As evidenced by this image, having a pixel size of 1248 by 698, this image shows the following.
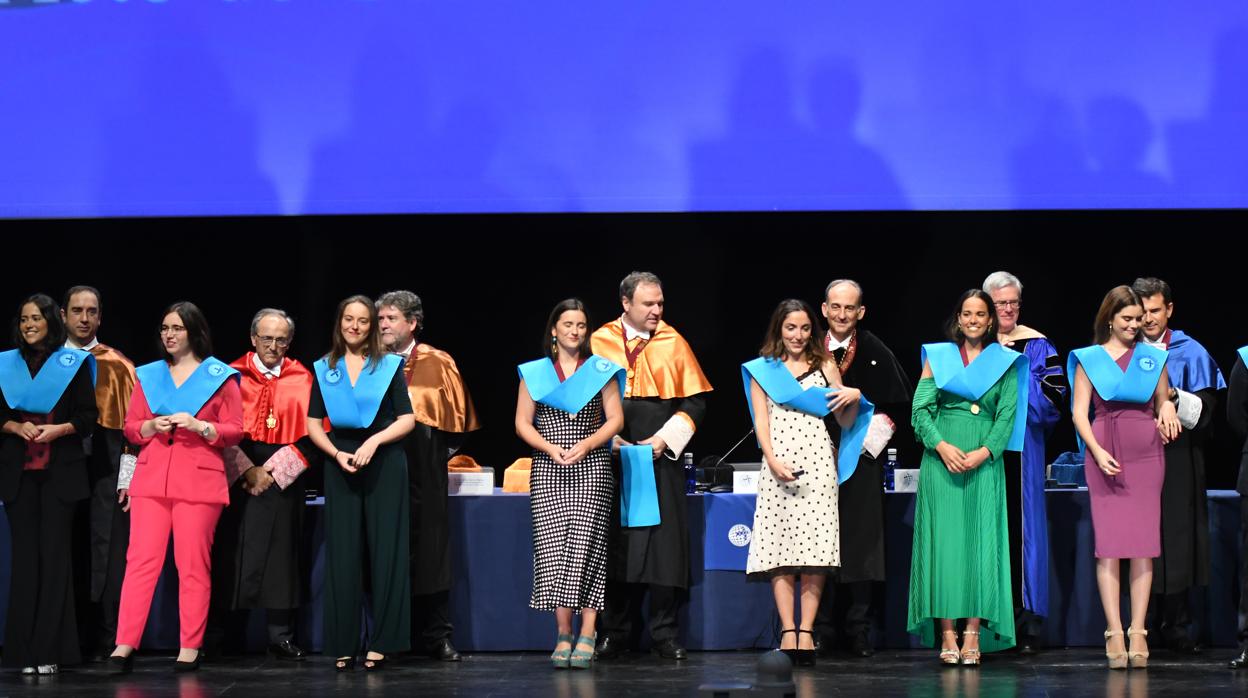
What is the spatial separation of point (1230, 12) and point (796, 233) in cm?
201

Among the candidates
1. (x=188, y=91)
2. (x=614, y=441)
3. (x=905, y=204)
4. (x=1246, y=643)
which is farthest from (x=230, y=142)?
(x=1246, y=643)

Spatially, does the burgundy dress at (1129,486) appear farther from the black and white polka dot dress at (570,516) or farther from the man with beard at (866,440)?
the black and white polka dot dress at (570,516)

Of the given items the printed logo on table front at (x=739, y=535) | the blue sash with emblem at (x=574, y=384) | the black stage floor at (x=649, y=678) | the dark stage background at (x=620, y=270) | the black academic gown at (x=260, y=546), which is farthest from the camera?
the dark stage background at (x=620, y=270)

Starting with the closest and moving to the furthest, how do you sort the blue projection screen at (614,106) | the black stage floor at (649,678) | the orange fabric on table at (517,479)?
the black stage floor at (649,678) < the orange fabric on table at (517,479) < the blue projection screen at (614,106)

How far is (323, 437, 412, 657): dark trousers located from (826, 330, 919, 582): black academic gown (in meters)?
1.59

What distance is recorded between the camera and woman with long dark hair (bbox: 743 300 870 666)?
5270 mm

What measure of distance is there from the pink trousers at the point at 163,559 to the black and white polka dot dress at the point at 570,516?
1.15 m

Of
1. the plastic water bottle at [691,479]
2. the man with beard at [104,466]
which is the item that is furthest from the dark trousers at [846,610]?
the man with beard at [104,466]

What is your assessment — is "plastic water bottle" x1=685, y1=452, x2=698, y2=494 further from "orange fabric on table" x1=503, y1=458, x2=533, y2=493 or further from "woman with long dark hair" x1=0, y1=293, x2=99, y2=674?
"woman with long dark hair" x1=0, y1=293, x2=99, y2=674

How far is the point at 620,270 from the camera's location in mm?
6961

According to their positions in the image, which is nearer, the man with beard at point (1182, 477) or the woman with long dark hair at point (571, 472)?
the woman with long dark hair at point (571, 472)

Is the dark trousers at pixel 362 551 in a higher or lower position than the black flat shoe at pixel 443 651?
higher

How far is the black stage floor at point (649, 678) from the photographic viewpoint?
479cm

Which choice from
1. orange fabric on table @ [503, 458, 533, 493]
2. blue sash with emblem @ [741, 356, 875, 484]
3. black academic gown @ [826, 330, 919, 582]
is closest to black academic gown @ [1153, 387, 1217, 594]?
black academic gown @ [826, 330, 919, 582]
